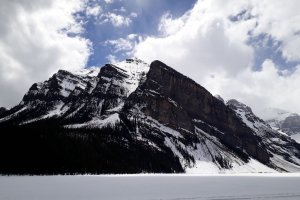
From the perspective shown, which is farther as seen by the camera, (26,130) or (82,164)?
(26,130)

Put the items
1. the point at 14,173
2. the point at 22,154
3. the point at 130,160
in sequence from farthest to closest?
the point at 130,160 → the point at 22,154 → the point at 14,173

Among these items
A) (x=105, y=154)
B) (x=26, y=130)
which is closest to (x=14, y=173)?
(x=26, y=130)

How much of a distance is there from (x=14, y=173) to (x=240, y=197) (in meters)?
109

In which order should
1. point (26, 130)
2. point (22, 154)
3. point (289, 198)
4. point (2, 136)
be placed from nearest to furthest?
point (289, 198) → point (22, 154) → point (2, 136) → point (26, 130)

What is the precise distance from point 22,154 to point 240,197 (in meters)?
121

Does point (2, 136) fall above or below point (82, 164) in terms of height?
above

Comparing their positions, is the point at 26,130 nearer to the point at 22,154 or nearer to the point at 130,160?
A: the point at 22,154

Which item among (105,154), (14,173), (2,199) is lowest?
(2,199)

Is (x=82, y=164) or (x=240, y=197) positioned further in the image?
(x=82, y=164)

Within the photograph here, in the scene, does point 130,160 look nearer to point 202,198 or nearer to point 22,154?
point 22,154

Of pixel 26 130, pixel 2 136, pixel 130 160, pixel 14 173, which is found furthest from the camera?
pixel 130 160

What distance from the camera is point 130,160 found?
200 metres

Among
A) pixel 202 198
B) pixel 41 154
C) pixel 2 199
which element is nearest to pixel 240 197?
pixel 202 198

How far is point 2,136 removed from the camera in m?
162
